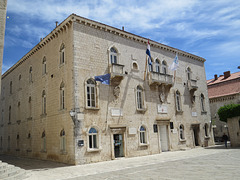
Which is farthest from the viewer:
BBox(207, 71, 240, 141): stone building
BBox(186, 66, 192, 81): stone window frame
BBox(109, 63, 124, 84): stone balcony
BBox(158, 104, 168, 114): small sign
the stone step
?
BBox(207, 71, 240, 141): stone building

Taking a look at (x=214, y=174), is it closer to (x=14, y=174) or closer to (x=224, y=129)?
(x=14, y=174)

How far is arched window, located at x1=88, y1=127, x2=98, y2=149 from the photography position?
16.5 metres

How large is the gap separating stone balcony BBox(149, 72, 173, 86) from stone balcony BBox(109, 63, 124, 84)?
3659 millimetres

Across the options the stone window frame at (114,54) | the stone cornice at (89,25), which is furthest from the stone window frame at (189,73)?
the stone window frame at (114,54)

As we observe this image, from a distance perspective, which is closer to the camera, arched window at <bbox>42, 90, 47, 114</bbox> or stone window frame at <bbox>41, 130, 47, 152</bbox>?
stone window frame at <bbox>41, 130, 47, 152</bbox>

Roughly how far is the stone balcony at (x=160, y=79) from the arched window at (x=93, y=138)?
746 centimetres

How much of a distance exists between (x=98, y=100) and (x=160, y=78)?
24.5ft

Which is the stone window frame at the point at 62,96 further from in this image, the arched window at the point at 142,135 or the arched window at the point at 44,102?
the arched window at the point at 142,135

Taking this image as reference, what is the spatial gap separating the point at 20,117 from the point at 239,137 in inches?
891

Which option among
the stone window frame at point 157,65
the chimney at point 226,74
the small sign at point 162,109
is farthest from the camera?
the chimney at point 226,74

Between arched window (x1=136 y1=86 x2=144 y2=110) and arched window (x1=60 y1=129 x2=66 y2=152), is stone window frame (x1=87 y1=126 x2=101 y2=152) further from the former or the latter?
arched window (x1=136 y1=86 x2=144 y2=110)

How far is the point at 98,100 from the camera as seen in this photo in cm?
1730

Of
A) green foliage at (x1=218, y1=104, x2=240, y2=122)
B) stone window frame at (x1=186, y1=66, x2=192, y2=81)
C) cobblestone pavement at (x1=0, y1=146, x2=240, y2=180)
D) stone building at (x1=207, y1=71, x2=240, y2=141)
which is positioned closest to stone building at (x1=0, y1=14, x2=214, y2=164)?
stone window frame at (x1=186, y1=66, x2=192, y2=81)

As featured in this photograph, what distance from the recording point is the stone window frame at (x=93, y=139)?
1638 cm
